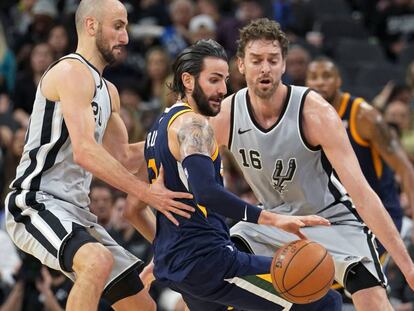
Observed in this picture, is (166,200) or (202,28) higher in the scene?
(202,28)

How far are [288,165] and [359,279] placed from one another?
0.87 metres

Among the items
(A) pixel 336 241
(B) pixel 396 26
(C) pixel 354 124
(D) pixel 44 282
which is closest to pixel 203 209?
(A) pixel 336 241

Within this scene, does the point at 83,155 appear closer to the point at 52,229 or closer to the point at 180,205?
the point at 52,229

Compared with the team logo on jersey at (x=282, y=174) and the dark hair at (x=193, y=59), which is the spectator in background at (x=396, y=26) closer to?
the team logo on jersey at (x=282, y=174)

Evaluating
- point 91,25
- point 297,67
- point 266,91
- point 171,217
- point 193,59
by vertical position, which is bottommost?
point 171,217

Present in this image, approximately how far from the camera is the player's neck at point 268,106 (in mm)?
6664

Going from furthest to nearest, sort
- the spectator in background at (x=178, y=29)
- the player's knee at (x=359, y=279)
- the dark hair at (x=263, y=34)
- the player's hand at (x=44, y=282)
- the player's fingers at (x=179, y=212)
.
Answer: the spectator in background at (x=178, y=29), the player's hand at (x=44, y=282), the dark hair at (x=263, y=34), the player's knee at (x=359, y=279), the player's fingers at (x=179, y=212)

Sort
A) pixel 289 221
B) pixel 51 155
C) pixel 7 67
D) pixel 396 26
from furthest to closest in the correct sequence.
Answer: pixel 396 26
pixel 7 67
pixel 51 155
pixel 289 221

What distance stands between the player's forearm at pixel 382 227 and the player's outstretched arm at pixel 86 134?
1193 millimetres

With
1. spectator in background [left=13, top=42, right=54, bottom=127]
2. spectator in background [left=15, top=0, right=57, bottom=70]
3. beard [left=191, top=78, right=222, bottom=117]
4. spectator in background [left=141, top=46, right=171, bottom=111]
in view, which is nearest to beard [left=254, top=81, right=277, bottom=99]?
beard [left=191, top=78, right=222, bottom=117]

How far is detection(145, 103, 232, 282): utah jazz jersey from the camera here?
581 cm

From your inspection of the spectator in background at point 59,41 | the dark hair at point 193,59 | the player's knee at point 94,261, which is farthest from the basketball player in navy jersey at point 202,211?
the spectator in background at point 59,41

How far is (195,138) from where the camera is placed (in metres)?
5.61

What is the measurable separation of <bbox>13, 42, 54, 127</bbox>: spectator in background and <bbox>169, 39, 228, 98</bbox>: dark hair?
6302 mm
